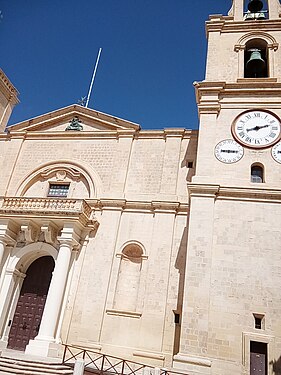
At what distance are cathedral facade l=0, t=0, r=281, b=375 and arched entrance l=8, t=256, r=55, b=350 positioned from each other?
0.05 metres

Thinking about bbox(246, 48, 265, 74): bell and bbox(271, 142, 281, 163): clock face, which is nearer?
bbox(271, 142, 281, 163): clock face

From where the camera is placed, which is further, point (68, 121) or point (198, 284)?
point (68, 121)

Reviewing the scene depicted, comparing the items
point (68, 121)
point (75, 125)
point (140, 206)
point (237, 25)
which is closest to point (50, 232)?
point (140, 206)

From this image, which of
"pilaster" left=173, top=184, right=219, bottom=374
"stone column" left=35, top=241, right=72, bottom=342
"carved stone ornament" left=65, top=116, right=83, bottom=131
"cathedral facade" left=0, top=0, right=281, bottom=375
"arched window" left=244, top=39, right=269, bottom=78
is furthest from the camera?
"carved stone ornament" left=65, top=116, right=83, bottom=131

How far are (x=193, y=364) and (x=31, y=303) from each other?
7377 millimetres

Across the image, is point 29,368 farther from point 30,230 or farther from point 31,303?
point 30,230

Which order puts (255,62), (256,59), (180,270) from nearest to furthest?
1. (180,270)
2. (256,59)
3. (255,62)

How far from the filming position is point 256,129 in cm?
1280

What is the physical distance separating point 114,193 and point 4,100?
10.6 metres

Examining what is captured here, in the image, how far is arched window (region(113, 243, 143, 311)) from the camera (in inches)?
507

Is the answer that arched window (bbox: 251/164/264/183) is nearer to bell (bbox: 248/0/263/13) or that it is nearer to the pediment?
the pediment

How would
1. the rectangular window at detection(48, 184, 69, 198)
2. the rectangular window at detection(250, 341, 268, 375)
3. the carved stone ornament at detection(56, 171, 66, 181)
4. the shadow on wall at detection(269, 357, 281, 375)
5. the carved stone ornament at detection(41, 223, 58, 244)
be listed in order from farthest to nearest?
1. the carved stone ornament at detection(56, 171, 66, 181)
2. the rectangular window at detection(48, 184, 69, 198)
3. the carved stone ornament at detection(41, 223, 58, 244)
4. the rectangular window at detection(250, 341, 268, 375)
5. the shadow on wall at detection(269, 357, 281, 375)

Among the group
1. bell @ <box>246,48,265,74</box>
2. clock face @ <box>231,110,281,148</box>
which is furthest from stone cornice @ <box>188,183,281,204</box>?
bell @ <box>246,48,265,74</box>

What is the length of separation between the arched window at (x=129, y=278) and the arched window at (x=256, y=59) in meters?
9.48
